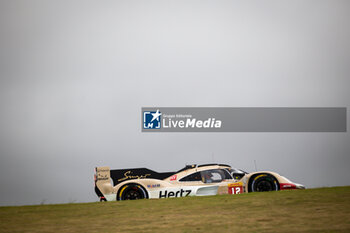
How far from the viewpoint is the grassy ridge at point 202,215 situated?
7.88 meters

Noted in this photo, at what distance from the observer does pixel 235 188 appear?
44.1 feet

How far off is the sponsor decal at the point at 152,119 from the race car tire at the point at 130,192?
4.86m

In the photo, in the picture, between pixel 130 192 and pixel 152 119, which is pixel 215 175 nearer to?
pixel 130 192

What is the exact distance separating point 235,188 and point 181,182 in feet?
6.35

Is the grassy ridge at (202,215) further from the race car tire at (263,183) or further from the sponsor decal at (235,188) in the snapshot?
the sponsor decal at (235,188)

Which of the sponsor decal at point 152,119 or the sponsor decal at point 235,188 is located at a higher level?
the sponsor decal at point 152,119

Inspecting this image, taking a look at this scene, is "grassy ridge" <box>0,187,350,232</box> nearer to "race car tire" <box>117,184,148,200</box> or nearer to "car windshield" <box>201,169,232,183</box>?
"race car tire" <box>117,184,148,200</box>

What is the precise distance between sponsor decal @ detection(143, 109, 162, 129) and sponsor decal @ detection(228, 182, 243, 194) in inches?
225

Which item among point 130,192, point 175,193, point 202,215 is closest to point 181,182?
point 175,193

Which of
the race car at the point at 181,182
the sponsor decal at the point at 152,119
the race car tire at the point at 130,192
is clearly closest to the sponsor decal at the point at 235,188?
the race car at the point at 181,182

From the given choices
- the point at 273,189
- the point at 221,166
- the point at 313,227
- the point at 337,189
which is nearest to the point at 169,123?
the point at 221,166

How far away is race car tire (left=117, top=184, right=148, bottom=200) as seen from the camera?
1364cm

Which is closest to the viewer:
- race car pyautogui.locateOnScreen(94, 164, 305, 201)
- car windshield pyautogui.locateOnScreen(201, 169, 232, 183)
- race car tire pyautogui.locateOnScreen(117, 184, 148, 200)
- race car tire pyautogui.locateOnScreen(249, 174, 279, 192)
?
race car tire pyautogui.locateOnScreen(249, 174, 279, 192)

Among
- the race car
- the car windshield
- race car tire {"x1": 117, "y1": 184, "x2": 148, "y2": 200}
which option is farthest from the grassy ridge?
the car windshield
